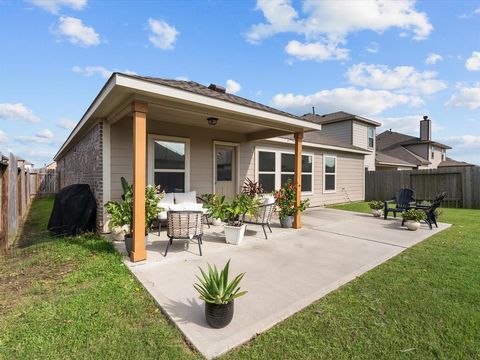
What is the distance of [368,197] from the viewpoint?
15.8 m

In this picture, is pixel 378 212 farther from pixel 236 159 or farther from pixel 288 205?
pixel 236 159

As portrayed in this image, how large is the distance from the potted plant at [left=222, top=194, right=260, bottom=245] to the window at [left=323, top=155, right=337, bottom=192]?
7108 mm

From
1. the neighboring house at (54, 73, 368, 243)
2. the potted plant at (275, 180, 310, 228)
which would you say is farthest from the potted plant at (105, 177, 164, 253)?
the potted plant at (275, 180, 310, 228)

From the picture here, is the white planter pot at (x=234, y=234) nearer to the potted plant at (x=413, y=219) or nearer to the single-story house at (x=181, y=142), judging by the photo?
the single-story house at (x=181, y=142)

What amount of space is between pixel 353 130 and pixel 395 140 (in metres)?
14.3

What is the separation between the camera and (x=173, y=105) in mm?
4480

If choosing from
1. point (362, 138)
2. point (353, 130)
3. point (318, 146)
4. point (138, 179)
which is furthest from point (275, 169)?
point (362, 138)

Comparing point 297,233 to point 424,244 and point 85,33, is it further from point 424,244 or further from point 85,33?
point 85,33

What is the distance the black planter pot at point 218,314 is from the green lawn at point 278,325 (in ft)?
0.98

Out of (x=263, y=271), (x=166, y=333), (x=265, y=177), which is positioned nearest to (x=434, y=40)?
(x=265, y=177)

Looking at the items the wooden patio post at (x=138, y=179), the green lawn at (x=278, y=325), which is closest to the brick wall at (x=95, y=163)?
the green lawn at (x=278, y=325)

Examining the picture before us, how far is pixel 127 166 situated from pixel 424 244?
21.8 feet

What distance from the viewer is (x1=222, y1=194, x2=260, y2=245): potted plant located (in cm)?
508

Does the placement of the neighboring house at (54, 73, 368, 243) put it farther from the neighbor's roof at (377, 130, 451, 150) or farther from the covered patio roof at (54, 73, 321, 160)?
the neighbor's roof at (377, 130, 451, 150)
